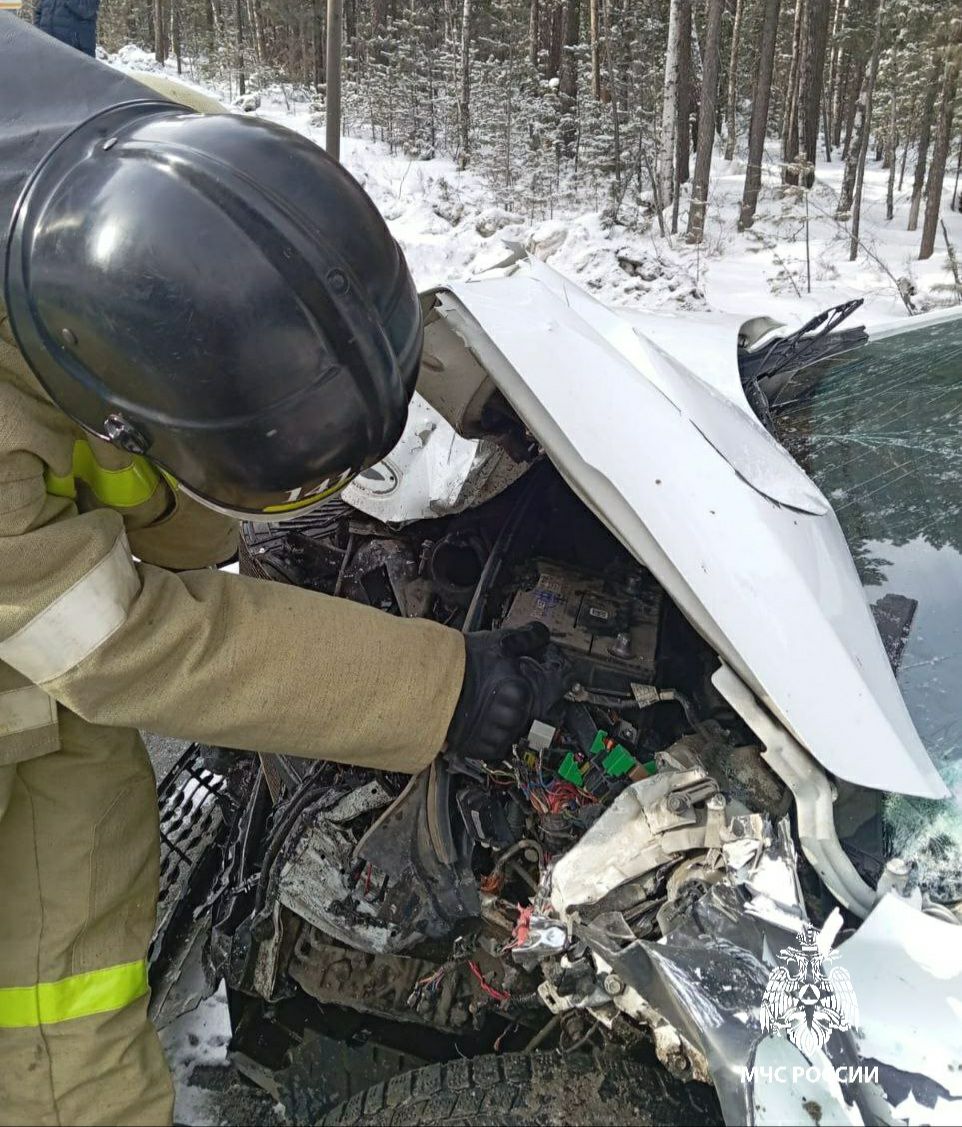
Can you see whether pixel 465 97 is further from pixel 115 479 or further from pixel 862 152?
pixel 115 479

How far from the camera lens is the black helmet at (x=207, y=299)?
1230 millimetres

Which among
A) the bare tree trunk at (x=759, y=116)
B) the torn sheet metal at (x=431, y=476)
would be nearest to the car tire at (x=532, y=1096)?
the torn sheet metal at (x=431, y=476)

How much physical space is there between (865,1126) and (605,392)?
1.14m

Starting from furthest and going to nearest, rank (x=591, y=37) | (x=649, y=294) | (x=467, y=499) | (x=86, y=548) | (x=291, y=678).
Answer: (x=591, y=37), (x=649, y=294), (x=467, y=499), (x=291, y=678), (x=86, y=548)

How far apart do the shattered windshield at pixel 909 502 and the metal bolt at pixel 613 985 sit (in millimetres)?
479

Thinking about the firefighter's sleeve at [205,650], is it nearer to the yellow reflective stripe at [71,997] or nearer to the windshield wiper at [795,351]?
the yellow reflective stripe at [71,997]

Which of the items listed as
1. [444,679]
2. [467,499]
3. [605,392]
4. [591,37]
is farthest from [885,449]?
[591,37]

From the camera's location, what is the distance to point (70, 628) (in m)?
1.27

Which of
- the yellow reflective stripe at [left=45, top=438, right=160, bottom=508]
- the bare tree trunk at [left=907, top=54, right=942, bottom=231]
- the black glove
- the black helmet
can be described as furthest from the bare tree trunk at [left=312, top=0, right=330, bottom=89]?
the black glove

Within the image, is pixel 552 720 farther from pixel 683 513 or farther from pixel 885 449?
pixel 885 449

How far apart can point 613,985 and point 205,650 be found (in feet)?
2.77

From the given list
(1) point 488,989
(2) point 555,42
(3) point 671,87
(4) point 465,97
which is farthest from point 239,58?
(1) point 488,989

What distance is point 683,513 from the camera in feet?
4.43

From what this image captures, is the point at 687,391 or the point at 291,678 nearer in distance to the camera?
the point at 291,678
